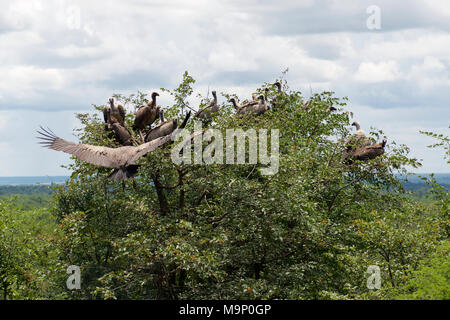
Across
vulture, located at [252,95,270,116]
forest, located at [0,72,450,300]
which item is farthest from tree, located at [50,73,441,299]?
vulture, located at [252,95,270,116]

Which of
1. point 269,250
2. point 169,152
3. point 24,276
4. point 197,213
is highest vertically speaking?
point 169,152

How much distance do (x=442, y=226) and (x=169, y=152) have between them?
22.3 feet

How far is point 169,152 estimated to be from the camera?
11859 mm

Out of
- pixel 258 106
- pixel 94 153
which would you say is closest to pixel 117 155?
pixel 94 153

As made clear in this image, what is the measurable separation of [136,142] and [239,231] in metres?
3.48

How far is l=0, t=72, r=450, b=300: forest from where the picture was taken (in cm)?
1096

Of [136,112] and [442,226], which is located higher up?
[136,112]

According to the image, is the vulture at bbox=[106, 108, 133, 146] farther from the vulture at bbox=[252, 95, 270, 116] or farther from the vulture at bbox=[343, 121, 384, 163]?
the vulture at bbox=[343, 121, 384, 163]

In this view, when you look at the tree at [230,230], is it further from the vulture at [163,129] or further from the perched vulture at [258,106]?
the perched vulture at [258,106]

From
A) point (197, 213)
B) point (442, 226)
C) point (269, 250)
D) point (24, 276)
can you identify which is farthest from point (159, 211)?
point (442, 226)

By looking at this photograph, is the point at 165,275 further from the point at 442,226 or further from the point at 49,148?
the point at 442,226

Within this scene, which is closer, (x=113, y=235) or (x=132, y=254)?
(x=132, y=254)

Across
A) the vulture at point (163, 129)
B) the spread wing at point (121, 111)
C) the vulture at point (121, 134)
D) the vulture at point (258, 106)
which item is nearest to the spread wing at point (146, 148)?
the vulture at point (163, 129)
